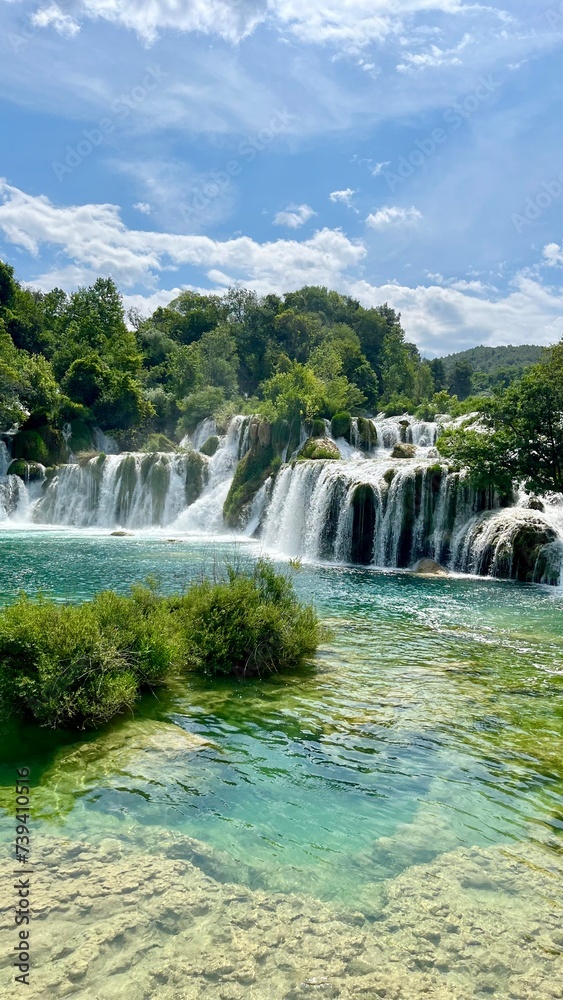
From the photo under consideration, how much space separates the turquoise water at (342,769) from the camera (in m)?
4.81

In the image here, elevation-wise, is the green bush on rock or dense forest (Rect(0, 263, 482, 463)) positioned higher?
dense forest (Rect(0, 263, 482, 463))

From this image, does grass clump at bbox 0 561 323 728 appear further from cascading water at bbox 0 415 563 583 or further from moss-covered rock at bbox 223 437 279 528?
moss-covered rock at bbox 223 437 279 528

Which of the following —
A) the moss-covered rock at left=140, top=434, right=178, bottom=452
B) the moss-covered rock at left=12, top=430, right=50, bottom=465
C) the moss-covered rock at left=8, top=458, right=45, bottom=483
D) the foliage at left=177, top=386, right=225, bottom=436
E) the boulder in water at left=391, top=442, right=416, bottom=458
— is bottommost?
the moss-covered rock at left=8, top=458, right=45, bottom=483

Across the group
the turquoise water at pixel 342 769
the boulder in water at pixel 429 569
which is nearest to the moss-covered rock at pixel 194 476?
the boulder in water at pixel 429 569

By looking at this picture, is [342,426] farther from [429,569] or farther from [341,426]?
[429,569]

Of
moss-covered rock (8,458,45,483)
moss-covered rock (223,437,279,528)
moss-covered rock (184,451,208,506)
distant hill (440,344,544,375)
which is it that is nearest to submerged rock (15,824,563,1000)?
moss-covered rock (223,437,279,528)

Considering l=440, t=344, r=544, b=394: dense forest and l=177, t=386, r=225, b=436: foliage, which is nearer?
l=177, t=386, r=225, b=436: foliage

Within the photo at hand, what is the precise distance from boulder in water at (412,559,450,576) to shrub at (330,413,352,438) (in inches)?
689

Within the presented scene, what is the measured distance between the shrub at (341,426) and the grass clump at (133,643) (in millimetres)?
28894

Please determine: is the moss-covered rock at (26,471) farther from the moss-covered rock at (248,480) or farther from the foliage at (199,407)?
the foliage at (199,407)

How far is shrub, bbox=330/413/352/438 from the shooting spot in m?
39.0

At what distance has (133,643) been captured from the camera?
8.03m

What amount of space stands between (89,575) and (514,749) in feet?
48.9

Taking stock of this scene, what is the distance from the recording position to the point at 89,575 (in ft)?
61.9
